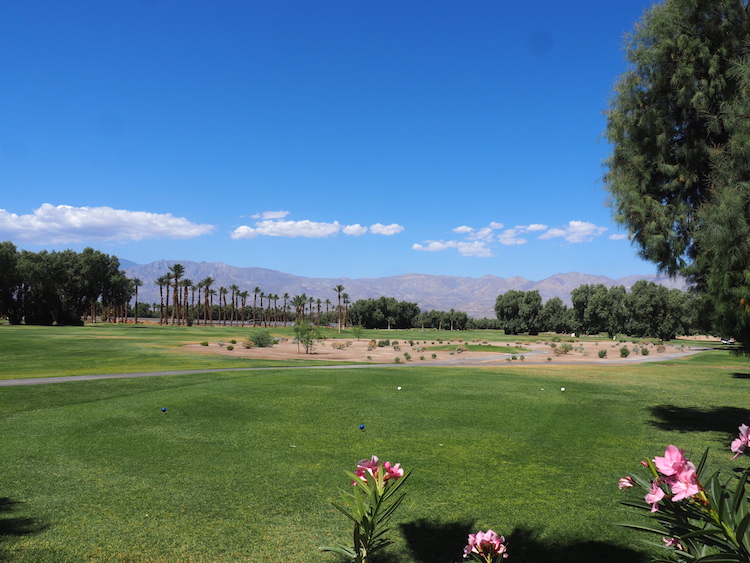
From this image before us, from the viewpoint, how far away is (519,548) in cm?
703

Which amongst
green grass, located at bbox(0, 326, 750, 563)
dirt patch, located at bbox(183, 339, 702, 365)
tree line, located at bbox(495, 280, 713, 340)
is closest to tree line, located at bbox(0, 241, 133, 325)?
dirt patch, located at bbox(183, 339, 702, 365)

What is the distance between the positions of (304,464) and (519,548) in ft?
17.5

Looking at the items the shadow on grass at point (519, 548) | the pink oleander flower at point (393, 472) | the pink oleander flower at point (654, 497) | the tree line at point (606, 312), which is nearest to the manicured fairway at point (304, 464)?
the shadow on grass at point (519, 548)

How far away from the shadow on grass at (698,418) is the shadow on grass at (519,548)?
9.74 meters

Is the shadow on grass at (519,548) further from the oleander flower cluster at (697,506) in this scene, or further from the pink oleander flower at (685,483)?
the pink oleander flower at (685,483)

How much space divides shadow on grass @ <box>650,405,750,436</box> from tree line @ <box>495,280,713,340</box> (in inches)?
3158

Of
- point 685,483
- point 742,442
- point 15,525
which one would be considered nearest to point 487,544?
point 685,483

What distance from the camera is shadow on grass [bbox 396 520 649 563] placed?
22.0 feet

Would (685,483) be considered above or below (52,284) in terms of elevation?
below

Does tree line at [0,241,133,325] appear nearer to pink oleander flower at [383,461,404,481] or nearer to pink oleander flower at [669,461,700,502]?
pink oleander flower at [383,461,404,481]

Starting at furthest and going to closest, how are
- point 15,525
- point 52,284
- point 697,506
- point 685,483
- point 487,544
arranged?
point 52,284 → point 15,525 → point 487,544 → point 697,506 → point 685,483

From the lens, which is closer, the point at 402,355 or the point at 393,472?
the point at 393,472

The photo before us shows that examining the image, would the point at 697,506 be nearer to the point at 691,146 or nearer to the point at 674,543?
the point at 674,543

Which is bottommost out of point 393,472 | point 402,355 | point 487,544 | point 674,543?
point 402,355
